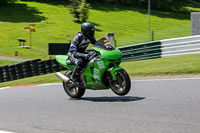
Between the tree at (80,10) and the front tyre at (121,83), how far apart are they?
41.8 m

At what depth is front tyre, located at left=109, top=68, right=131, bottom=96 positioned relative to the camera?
24.3 feet

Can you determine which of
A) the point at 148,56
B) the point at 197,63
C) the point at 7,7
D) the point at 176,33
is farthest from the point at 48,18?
the point at 197,63

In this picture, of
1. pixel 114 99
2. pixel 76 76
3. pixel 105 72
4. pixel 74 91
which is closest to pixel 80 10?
pixel 74 91

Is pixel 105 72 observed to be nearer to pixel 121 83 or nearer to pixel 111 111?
pixel 121 83

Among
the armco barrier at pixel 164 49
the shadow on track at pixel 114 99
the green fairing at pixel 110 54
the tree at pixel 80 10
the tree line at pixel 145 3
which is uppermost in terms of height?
the tree line at pixel 145 3

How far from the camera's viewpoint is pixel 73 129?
5.55m

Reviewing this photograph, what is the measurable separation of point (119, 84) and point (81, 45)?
4.63 feet

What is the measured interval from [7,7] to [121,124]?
52382mm

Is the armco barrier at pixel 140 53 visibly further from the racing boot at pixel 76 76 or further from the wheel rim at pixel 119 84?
the wheel rim at pixel 119 84

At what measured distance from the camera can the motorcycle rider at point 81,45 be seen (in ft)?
26.7

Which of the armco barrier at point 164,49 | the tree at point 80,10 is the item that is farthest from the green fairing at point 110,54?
the tree at point 80,10

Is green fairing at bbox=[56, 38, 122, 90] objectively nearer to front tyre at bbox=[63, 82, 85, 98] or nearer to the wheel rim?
the wheel rim

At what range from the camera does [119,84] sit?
7.62 m

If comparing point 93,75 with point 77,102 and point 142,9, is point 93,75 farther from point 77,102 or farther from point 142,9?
point 142,9
